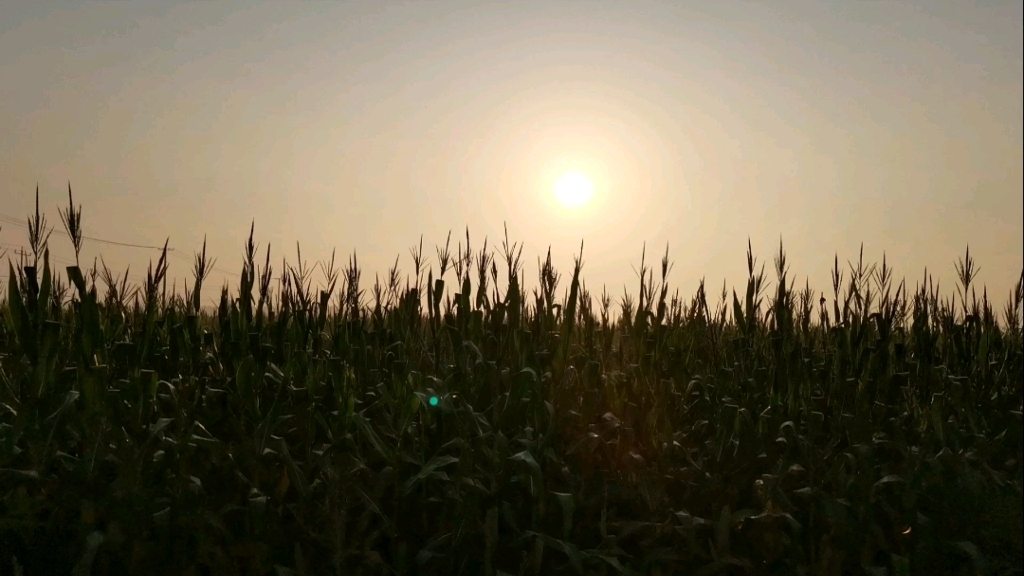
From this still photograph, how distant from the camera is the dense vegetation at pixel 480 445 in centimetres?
306

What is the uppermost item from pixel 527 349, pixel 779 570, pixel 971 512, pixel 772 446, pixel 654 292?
pixel 654 292

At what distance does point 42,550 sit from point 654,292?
309cm

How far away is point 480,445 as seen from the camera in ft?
10.8

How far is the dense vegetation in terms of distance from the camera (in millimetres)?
3064

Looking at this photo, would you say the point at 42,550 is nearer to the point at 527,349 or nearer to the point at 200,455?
the point at 200,455

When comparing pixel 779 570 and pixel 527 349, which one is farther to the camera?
pixel 527 349

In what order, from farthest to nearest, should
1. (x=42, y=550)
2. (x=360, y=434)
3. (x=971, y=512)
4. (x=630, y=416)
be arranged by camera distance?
(x=630, y=416) → (x=360, y=434) → (x=971, y=512) → (x=42, y=550)

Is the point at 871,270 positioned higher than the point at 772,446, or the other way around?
the point at 871,270

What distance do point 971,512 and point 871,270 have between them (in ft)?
5.23

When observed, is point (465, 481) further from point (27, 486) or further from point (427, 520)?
point (27, 486)

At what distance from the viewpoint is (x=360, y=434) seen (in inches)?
136

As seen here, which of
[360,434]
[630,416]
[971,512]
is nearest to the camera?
[971,512]

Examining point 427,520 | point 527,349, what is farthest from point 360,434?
point 527,349

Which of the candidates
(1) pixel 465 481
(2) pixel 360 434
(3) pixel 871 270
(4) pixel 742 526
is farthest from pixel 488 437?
(3) pixel 871 270
